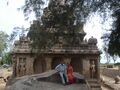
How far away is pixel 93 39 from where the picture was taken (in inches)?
1013

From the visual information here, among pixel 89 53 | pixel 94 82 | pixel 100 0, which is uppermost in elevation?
pixel 100 0

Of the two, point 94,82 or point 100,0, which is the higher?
point 100,0

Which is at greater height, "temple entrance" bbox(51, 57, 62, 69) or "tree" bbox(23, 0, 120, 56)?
"tree" bbox(23, 0, 120, 56)

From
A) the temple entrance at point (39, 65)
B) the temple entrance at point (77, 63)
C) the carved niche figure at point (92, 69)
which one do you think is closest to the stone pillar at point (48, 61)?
the temple entrance at point (39, 65)

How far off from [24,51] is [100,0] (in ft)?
48.9

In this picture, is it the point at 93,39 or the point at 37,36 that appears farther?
the point at 93,39

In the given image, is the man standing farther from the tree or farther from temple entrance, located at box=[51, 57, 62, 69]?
temple entrance, located at box=[51, 57, 62, 69]

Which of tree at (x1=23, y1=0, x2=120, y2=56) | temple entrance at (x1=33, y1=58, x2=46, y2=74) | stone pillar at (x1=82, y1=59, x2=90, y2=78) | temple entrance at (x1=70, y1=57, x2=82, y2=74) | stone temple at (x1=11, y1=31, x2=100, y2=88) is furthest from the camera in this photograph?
temple entrance at (x1=33, y1=58, x2=46, y2=74)

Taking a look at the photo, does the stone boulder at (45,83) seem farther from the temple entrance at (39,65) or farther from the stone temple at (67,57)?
the temple entrance at (39,65)

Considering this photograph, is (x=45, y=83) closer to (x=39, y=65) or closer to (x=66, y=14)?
(x=66, y=14)

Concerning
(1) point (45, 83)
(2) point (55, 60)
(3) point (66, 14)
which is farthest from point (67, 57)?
(3) point (66, 14)

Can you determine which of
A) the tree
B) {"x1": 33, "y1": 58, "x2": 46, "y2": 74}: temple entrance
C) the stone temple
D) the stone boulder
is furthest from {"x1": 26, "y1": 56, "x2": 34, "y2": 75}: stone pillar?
the tree

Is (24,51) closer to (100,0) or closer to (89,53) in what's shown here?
(89,53)

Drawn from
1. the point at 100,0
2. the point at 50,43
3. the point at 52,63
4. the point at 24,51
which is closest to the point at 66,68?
the point at 50,43
